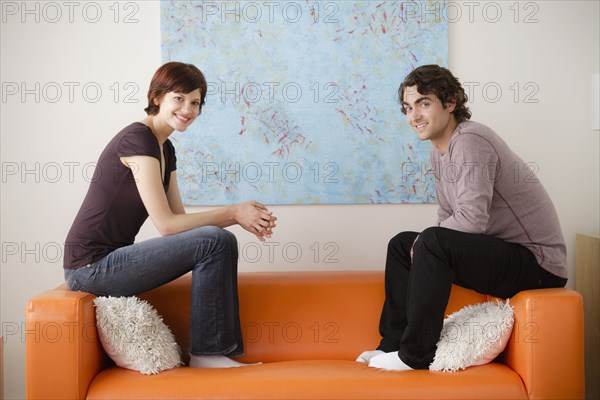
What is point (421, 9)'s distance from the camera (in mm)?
3203

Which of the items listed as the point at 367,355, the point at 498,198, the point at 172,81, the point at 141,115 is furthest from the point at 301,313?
the point at 141,115

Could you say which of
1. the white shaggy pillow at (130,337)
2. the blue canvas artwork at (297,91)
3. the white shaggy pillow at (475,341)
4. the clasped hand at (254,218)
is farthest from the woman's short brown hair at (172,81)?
the white shaggy pillow at (475,341)

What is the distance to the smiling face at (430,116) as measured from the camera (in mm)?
2498

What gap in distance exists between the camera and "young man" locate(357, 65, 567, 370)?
224 centimetres

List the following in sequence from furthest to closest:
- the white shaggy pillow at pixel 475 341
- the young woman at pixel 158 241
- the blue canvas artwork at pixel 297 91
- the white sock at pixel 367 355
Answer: the blue canvas artwork at pixel 297 91, the white sock at pixel 367 355, the young woman at pixel 158 241, the white shaggy pillow at pixel 475 341

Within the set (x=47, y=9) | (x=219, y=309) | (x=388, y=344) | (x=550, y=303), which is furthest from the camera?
(x=47, y=9)

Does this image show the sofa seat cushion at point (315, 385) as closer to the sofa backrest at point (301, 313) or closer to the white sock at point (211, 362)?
the white sock at point (211, 362)

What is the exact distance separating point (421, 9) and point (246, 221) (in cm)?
146

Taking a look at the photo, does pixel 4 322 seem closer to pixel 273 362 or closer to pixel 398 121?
pixel 273 362

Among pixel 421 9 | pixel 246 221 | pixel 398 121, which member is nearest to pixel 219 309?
pixel 246 221

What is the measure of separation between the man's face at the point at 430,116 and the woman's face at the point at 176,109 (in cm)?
84

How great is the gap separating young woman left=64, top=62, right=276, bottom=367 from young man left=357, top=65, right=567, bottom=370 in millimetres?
579

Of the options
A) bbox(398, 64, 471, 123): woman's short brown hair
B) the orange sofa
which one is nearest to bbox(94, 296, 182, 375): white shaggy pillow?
the orange sofa

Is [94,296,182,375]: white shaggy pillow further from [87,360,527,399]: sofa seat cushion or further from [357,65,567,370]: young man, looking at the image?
[357,65,567,370]: young man
